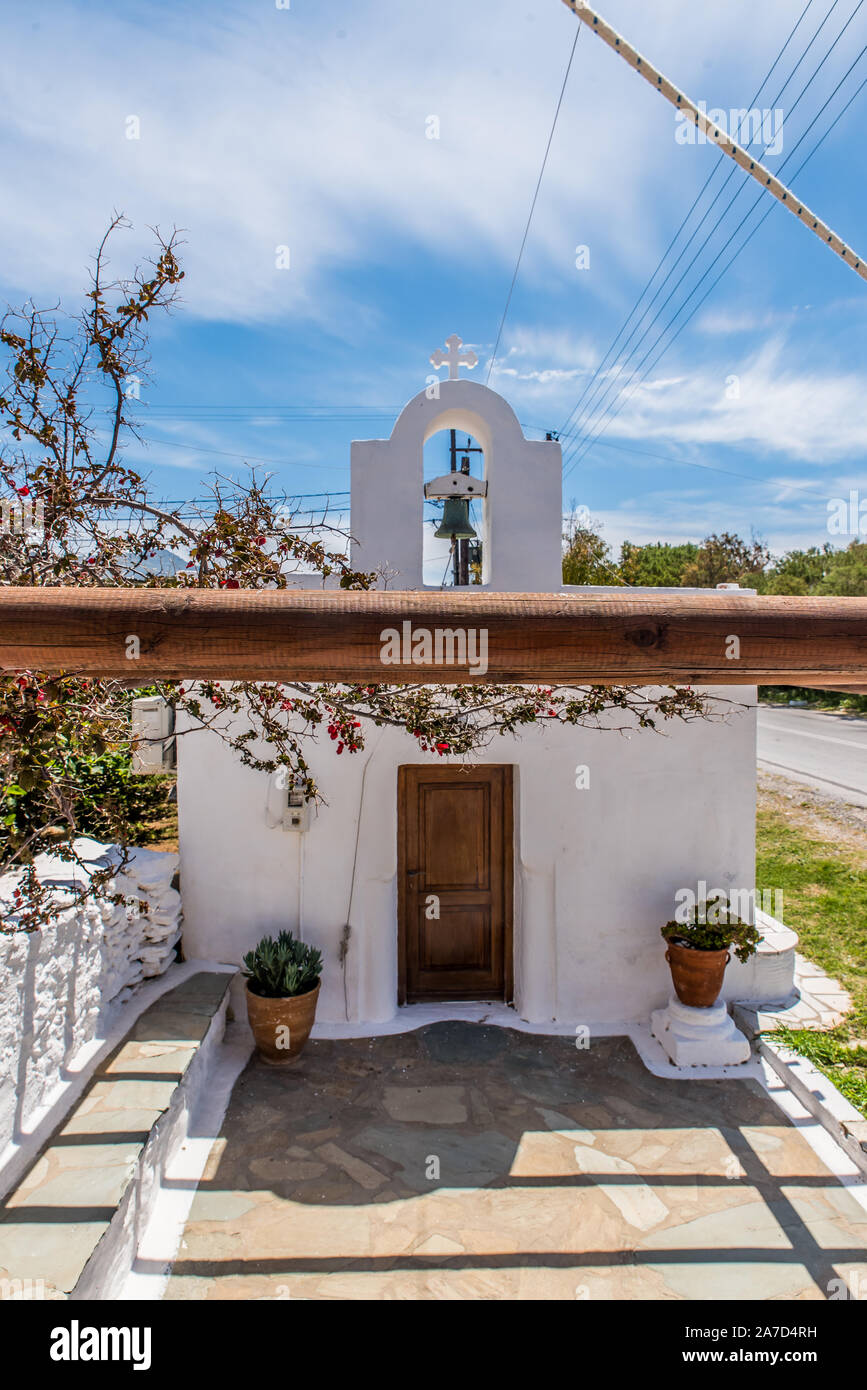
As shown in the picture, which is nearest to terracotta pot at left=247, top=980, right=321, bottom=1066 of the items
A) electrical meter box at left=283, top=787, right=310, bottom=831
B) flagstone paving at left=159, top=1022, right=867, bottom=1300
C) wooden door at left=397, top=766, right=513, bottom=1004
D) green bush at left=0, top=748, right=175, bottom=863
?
flagstone paving at left=159, top=1022, right=867, bottom=1300

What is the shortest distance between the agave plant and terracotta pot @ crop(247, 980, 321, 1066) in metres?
0.05

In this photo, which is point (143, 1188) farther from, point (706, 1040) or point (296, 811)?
point (706, 1040)

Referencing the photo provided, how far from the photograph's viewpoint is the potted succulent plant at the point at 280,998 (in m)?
5.39

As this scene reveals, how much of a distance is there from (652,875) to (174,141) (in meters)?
5.69

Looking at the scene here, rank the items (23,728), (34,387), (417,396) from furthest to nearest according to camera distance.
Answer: (417,396) → (34,387) → (23,728)

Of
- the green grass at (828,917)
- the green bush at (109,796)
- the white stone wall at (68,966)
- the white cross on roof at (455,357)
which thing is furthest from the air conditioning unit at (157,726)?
the green grass at (828,917)

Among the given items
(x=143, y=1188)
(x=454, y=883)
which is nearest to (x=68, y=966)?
(x=143, y=1188)

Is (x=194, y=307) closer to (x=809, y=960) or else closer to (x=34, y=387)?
(x=34, y=387)

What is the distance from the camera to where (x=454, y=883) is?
6387 millimetres

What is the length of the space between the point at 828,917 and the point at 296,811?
20.8ft

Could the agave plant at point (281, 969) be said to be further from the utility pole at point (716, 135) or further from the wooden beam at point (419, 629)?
the utility pole at point (716, 135)

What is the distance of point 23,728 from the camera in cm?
246

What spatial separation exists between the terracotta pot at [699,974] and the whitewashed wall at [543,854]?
0.50 meters
